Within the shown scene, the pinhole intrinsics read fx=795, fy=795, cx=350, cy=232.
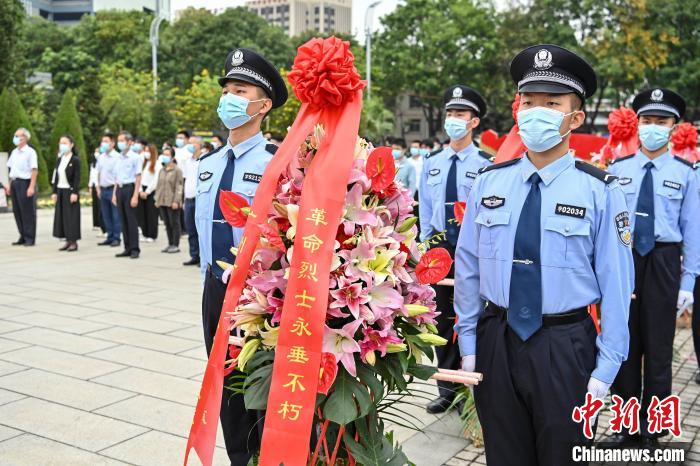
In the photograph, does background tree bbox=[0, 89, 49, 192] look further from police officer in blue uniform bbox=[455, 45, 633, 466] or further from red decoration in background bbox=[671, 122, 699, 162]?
police officer in blue uniform bbox=[455, 45, 633, 466]

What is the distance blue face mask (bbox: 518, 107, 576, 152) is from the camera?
3.10 meters

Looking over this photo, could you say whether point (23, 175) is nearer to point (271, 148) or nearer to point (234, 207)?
point (271, 148)

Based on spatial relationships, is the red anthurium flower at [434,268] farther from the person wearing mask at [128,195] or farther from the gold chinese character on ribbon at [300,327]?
the person wearing mask at [128,195]

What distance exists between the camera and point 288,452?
2596 millimetres

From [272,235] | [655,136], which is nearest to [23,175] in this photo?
[655,136]

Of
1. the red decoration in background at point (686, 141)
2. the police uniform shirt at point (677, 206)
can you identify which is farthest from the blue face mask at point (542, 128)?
the red decoration in background at point (686, 141)

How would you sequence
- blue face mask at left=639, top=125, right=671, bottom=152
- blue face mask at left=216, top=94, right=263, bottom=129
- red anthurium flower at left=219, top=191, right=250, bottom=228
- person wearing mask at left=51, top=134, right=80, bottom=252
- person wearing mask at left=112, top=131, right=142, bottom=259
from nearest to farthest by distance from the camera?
red anthurium flower at left=219, top=191, right=250, bottom=228 < blue face mask at left=216, top=94, right=263, bottom=129 < blue face mask at left=639, top=125, right=671, bottom=152 < person wearing mask at left=112, top=131, right=142, bottom=259 < person wearing mask at left=51, top=134, right=80, bottom=252

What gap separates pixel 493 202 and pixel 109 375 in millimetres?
3763

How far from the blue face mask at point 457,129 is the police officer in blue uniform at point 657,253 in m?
1.21

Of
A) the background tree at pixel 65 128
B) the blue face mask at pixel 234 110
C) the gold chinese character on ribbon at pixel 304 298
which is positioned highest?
the background tree at pixel 65 128

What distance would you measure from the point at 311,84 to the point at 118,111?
1184 inches

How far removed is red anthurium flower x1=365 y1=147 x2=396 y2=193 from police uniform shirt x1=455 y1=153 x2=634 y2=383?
1.91 ft

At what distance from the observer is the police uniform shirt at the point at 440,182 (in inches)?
228

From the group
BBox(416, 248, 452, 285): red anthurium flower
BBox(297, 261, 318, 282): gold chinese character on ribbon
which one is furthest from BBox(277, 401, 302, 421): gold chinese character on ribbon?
BBox(416, 248, 452, 285): red anthurium flower
